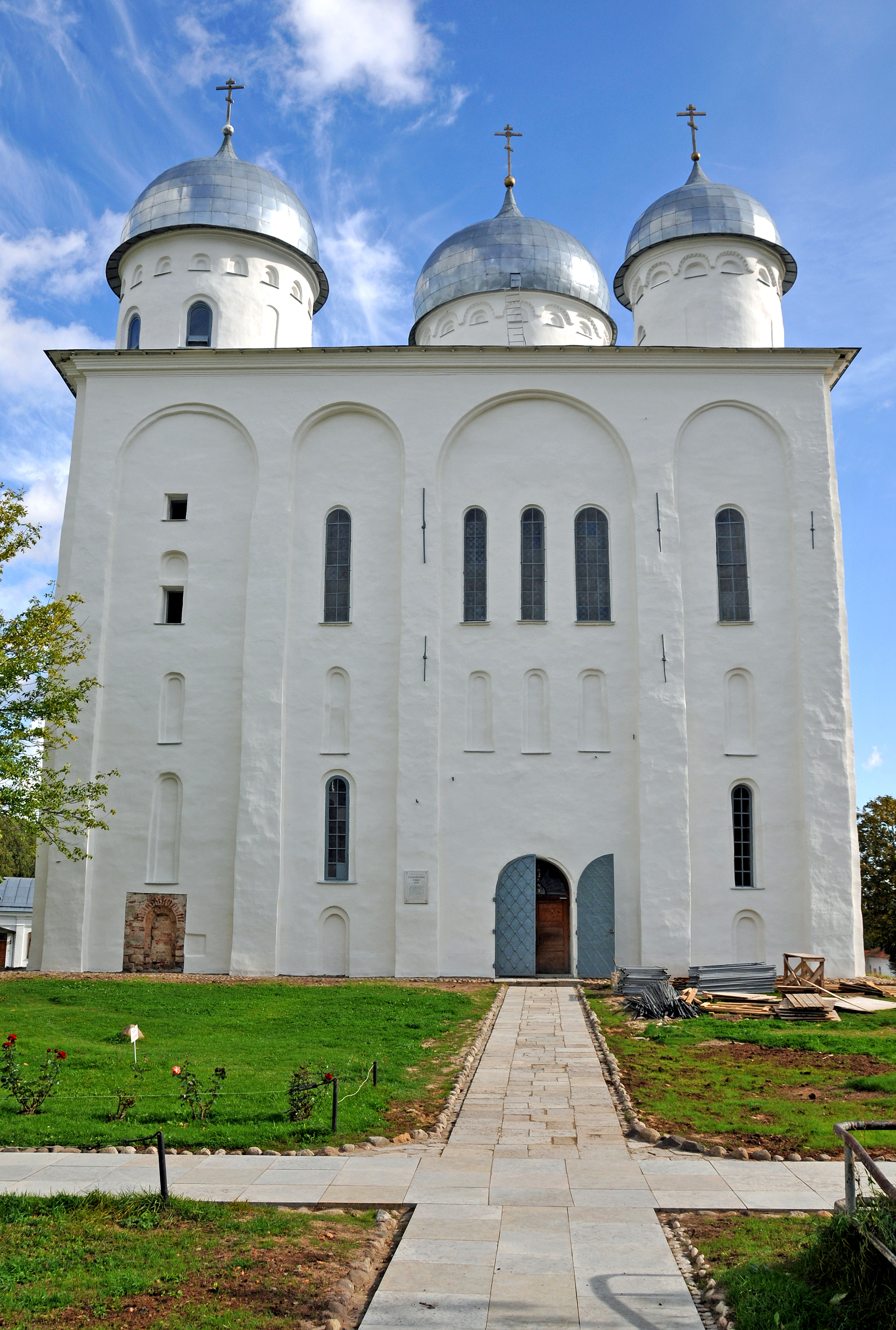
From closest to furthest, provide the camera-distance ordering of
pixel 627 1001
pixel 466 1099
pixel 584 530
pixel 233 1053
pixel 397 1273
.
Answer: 1. pixel 397 1273
2. pixel 466 1099
3. pixel 233 1053
4. pixel 627 1001
5. pixel 584 530

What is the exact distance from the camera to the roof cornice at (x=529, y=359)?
21.8 meters

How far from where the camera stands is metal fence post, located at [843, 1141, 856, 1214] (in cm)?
539

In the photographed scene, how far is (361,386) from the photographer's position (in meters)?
22.0

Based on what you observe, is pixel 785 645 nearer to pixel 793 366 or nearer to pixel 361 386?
pixel 793 366

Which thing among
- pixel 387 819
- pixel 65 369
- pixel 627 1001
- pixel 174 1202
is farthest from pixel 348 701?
pixel 174 1202

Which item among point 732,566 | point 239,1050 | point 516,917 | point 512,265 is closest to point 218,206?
point 512,265

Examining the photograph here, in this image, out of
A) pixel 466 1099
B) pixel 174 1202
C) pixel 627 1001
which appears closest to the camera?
pixel 174 1202

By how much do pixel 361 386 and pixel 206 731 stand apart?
7.55 metres

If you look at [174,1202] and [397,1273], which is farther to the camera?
[174,1202]

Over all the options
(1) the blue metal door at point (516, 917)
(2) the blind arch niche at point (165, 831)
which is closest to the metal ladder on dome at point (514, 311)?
(1) the blue metal door at point (516, 917)

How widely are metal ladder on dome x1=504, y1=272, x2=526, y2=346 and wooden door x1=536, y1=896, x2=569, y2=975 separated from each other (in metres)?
13.7

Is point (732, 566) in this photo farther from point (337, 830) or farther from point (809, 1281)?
point (809, 1281)

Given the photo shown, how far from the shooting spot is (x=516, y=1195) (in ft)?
23.6

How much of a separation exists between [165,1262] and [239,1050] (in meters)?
6.32
